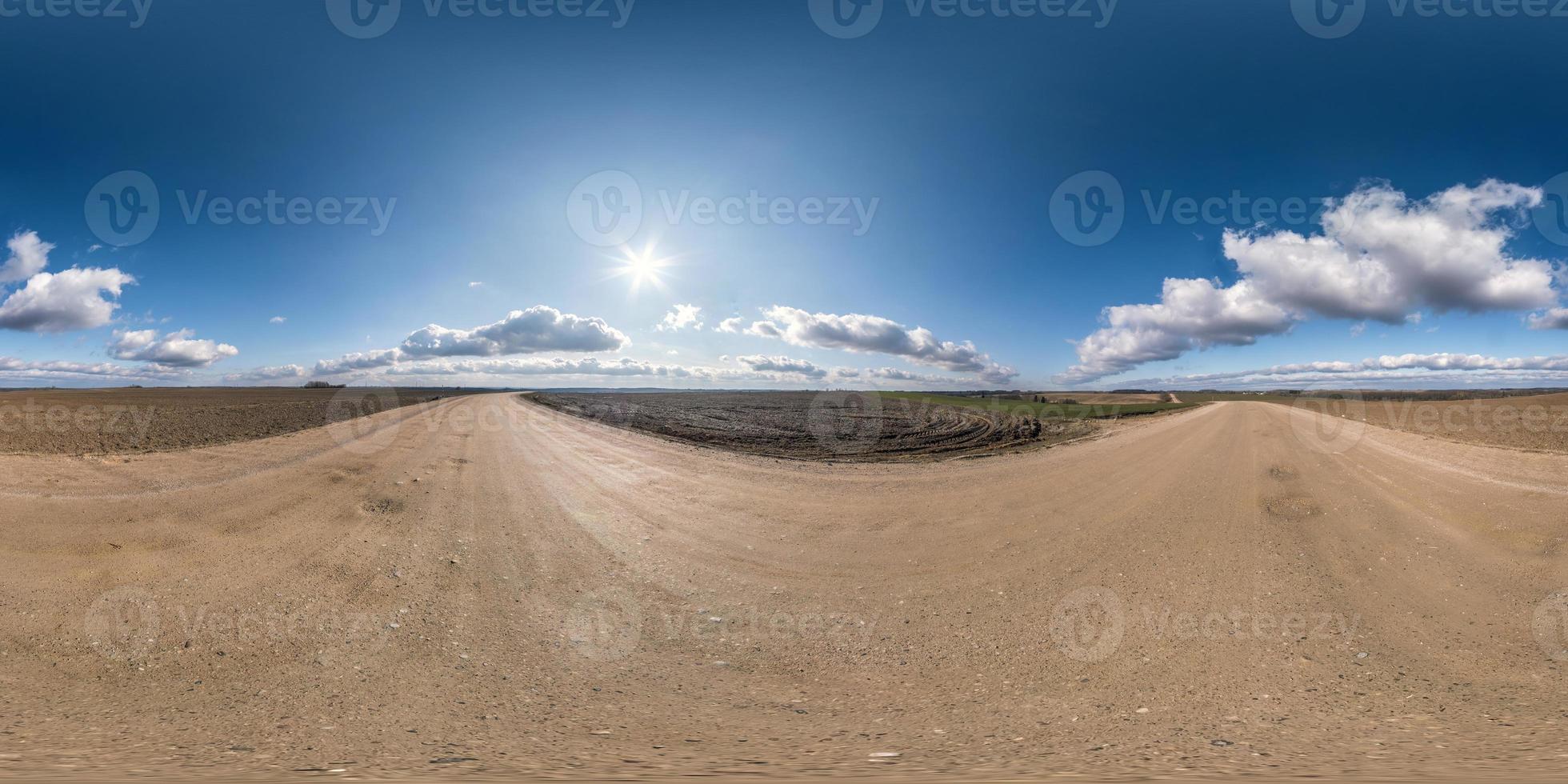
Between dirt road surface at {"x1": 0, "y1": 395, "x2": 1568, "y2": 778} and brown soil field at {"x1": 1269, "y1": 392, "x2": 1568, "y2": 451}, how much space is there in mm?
9241

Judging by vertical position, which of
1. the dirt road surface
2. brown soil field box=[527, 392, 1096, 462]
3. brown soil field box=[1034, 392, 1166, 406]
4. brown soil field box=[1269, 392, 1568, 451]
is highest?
brown soil field box=[1034, 392, 1166, 406]

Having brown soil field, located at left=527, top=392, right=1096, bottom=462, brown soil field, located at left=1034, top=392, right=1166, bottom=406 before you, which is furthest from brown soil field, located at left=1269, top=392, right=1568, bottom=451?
brown soil field, located at left=1034, top=392, right=1166, bottom=406

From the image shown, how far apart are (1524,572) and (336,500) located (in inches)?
693

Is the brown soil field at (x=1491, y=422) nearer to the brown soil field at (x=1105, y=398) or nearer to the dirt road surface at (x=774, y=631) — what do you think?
the dirt road surface at (x=774, y=631)

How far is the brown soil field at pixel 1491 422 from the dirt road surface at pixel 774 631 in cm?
924

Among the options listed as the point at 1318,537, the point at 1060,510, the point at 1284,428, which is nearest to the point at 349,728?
the point at 1060,510

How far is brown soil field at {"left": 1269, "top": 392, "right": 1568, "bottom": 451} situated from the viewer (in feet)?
56.0

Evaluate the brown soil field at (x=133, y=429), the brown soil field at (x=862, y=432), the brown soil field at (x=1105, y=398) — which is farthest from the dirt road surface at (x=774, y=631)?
the brown soil field at (x=1105, y=398)

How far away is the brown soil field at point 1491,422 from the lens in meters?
17.1

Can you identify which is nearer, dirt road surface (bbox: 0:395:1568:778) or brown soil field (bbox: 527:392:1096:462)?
dirt road surface (bbox: 0:395:1568:778)

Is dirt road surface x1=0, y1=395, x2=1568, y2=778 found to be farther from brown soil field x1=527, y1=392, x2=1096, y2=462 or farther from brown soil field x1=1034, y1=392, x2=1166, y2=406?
brown soil field x1=1034, y1=392, x2=1166, y2=406

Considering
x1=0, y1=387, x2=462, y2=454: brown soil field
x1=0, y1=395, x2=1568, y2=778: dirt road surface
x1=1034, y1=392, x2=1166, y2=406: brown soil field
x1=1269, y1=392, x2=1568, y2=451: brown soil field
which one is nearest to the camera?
x1=0, y1=395, x2=1568, y2=778: dirt road surface

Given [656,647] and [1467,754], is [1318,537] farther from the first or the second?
[656,647]

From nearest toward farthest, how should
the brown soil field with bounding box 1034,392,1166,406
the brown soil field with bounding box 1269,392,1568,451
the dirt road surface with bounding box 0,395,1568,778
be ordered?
the dirt road surface with bounding box 0,395,1568,778 → the brown soil field with bounding box 1269,392,1568,451 → the brown soil field with bounding box 1034,392,1166,406
